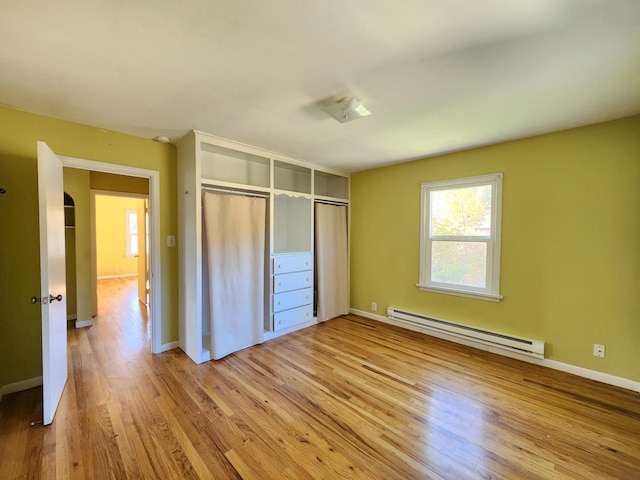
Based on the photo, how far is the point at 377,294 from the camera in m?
4.22

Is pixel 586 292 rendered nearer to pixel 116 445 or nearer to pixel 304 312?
pixel 304 312

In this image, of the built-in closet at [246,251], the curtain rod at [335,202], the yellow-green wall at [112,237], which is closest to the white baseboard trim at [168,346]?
the built-in closet at [246,251]

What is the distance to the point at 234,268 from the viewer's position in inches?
120

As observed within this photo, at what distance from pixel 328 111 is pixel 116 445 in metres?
2.76

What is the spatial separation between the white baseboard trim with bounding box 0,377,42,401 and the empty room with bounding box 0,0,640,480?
22 mm

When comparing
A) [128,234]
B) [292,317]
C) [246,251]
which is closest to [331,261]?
[292,317]

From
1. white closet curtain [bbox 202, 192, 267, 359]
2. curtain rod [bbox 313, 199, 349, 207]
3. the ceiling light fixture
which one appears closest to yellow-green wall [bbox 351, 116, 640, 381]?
curtain rod [bbox 313, 199, 349, 207]

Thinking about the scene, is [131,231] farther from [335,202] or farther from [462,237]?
[462,237]

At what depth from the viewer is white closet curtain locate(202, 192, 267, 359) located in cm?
287

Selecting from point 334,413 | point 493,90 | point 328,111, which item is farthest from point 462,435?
point 328,111

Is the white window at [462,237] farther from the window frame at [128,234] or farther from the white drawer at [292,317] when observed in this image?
the window frame at [128,234]

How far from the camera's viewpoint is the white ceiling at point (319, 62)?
1.24 metres

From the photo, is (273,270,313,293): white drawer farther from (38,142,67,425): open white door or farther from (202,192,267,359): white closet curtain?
(38,142,67,425): open white door

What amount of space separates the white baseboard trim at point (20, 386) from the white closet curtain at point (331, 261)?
10.00ft
